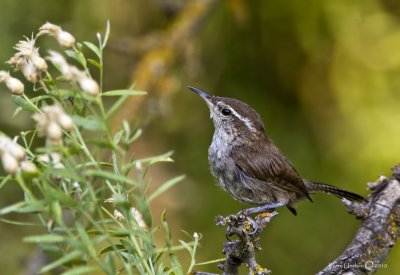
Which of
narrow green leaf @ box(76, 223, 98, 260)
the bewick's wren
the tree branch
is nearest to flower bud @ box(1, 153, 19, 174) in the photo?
narrow green leaf @ box(76, 223, 98, 260)

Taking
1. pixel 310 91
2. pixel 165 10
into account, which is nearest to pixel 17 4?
pixel 165 10

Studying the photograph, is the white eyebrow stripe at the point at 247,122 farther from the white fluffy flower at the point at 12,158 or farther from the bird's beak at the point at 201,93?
the white fluffy flower at the point at 12,158

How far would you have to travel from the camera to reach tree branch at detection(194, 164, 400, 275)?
2.32 metres

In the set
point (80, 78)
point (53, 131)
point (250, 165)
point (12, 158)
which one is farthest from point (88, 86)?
point (250, 165)

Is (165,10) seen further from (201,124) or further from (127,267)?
(127,267)

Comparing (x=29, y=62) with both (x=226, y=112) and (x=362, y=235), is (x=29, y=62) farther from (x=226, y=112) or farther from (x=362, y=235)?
(x=226, y=112)

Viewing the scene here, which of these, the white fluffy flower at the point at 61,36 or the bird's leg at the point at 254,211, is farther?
the bird's leg at the point at 254,211

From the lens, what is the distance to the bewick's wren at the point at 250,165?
3.43 m

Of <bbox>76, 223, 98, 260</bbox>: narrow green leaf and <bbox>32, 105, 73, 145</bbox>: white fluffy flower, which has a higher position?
<bbox>32, 105, 73, 145</bbox>: white fluffy flower

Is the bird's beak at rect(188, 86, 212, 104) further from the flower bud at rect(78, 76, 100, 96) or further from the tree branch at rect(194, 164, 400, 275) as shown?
the flower bud at rect(78, 76, 100, 96)

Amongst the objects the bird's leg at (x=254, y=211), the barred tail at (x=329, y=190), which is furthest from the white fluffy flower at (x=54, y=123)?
the barred tail at (x=329, y=190)

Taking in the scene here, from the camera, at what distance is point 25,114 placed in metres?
4.82

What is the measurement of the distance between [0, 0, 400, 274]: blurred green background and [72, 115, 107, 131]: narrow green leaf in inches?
114

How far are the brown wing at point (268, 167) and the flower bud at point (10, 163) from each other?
1.98m
